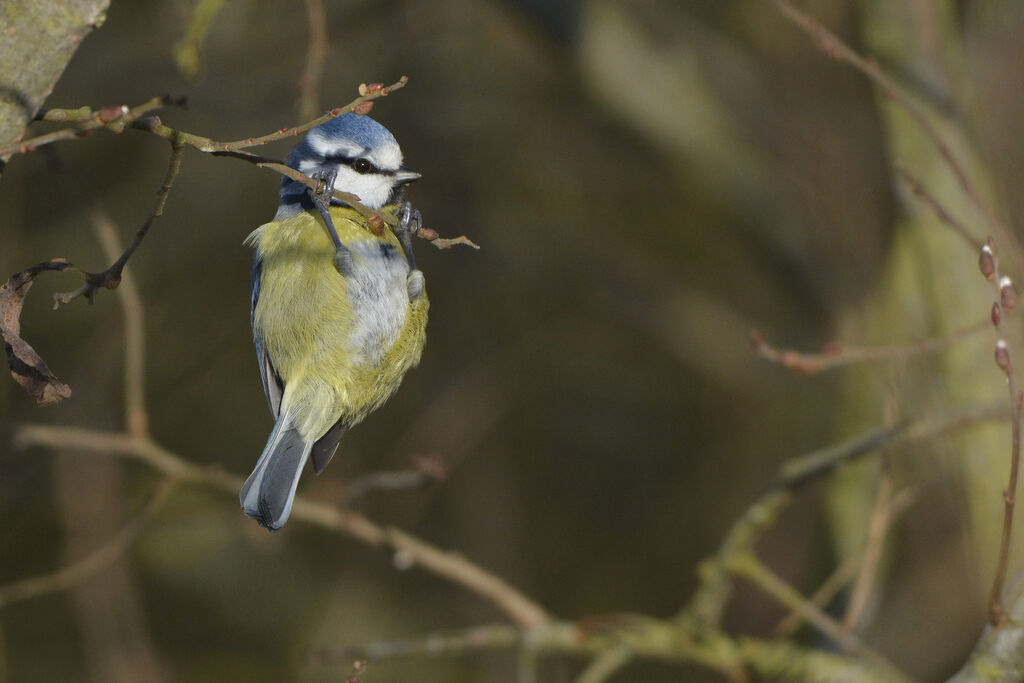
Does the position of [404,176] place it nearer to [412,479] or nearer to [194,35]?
[194,35]

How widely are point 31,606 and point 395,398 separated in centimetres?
182

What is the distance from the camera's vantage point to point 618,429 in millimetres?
5133

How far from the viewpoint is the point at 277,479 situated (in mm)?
1681

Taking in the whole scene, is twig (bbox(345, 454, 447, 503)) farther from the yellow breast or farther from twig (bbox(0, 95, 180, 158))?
twig (bbox(0, 95, 180, 158))

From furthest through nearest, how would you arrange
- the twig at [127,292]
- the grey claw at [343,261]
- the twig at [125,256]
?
the grey claw at [343,261] < the twig at [127,292] < the twig at [125,256]

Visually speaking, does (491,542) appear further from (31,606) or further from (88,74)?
(88,74)

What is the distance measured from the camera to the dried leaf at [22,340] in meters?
1.12

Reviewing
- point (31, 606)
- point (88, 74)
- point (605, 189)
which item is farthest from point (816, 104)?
point (31, 606)

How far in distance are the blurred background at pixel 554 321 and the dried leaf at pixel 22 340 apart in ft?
4.82

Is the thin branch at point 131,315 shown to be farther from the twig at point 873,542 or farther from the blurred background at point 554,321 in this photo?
the twig at point 873,542

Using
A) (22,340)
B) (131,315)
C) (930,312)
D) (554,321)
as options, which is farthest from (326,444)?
(554,321)

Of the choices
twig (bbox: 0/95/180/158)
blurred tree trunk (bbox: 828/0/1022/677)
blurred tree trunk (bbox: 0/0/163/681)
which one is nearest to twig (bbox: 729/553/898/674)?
blurred tree trunk (bbox: 828/0/1022/677)

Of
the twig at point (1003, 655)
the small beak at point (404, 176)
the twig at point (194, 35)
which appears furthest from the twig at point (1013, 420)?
the twig at point (194, 35)

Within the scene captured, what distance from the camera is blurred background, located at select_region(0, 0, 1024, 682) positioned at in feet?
9.95
